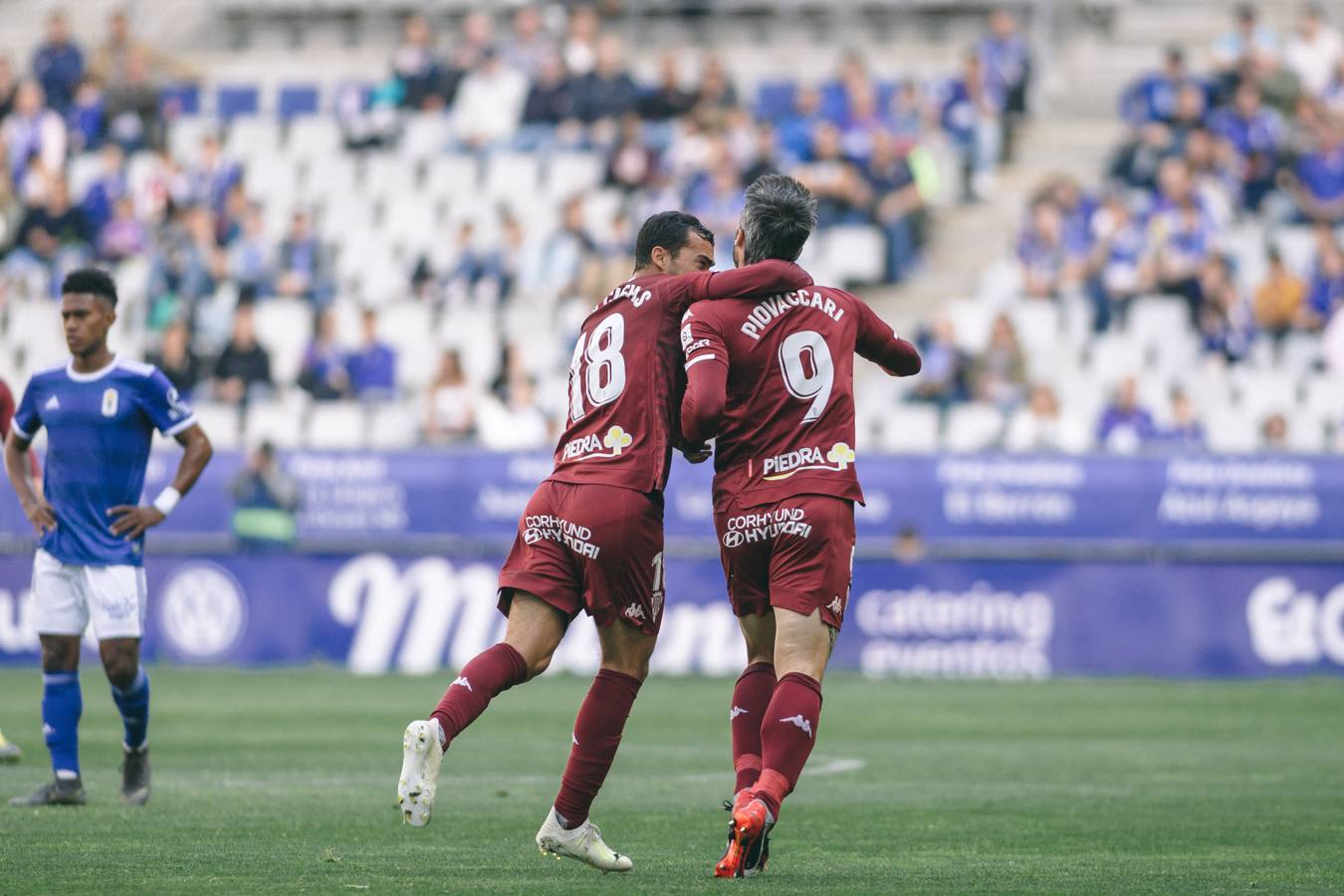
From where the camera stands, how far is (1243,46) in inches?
999

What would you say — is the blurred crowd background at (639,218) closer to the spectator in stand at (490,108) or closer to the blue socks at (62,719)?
the spectator in stand at (490,108)

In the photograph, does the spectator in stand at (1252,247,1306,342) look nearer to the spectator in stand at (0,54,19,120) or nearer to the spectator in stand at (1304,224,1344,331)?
the spectator in stand at (1304,224,1344,331)

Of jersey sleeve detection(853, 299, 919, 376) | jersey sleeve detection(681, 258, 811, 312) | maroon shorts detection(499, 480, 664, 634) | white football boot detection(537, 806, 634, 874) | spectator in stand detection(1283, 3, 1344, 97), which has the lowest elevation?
white football boot detection(537, 806, 634, 874)

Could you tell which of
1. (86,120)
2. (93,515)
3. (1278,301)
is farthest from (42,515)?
(86,120)

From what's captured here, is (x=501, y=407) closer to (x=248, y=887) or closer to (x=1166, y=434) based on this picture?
(x=1166, y=434)

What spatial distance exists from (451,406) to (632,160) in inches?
175

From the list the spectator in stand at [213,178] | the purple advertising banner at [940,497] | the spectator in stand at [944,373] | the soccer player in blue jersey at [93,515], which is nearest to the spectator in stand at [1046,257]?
the spectator in stand at [944,373]

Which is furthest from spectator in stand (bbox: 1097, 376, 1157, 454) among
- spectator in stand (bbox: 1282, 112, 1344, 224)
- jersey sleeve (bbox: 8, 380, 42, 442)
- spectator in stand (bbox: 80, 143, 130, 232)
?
jersey sleeve (bbox: 8, 380, 42, 442)

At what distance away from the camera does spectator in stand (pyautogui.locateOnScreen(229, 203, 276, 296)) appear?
88.4 feet

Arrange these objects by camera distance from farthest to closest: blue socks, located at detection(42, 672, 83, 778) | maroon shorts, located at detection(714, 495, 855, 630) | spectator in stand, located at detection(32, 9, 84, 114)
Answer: spectator in stand, located at detection(32, 9, 84, 114), blue socks, located at detection(42, 672, 83, 778), maroon shorts, located at detection(714, 495, 855, 630)

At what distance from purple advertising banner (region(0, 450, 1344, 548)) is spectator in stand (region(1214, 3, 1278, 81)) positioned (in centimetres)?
588

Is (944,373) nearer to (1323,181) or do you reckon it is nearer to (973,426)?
(973,426)

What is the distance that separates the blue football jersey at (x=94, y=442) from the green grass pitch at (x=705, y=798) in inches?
47.9

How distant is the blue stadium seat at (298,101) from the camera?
100ft
